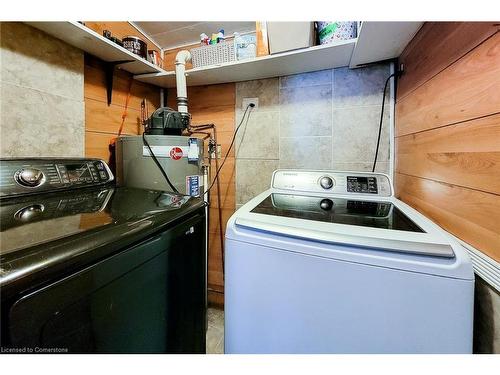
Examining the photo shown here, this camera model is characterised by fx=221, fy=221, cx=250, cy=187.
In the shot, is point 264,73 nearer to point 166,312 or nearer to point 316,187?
point 316,187

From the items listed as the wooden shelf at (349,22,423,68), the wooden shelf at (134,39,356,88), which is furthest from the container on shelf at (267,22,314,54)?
the wooden shelf at (349,22,423,68)

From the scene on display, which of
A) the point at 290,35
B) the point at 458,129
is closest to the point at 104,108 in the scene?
the point at 290,35

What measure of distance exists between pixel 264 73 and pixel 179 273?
1424 millimetres

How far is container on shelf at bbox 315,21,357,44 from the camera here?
1.19 meters

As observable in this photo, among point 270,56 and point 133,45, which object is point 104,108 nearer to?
point 133,45

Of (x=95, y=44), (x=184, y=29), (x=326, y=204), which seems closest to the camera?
(x=326, y=204)

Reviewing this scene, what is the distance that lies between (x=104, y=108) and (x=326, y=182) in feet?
4.97

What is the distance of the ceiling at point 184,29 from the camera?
162 cm

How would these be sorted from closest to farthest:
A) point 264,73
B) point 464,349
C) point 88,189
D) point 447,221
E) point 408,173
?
point 464,349 → point 447,221 → point 88,189 → point 408,173 → point 264,73

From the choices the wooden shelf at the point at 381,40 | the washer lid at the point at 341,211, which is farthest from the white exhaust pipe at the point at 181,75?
the wooden shelf at the point at 381,40

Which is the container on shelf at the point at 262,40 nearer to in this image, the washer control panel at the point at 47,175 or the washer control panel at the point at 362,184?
the washer control panel at the point at 362,184

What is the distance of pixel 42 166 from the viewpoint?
87 centimetres

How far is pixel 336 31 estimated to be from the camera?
1.20 metres
